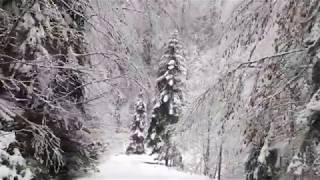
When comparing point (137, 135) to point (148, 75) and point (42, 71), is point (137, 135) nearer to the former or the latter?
point (148, 75)

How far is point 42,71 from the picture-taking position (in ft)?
17.3

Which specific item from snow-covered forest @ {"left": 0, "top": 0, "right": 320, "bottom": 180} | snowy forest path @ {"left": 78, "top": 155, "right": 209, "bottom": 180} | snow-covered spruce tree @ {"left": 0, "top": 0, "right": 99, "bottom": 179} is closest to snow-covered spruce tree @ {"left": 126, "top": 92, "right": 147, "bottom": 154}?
snowy forest path @ {"left": 78, "top": 155, "right": 209, "bottom": 180}

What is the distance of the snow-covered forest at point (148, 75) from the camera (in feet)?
18.0

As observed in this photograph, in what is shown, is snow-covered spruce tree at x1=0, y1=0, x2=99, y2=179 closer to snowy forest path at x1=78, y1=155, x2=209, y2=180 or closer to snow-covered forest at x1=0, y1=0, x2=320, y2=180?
snow-covered forest at x1=0, y1=0, x2=320, y2=180

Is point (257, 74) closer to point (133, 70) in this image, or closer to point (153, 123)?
point (133, 70)

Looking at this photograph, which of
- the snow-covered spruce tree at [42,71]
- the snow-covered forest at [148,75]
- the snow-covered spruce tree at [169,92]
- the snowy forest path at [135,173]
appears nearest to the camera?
the snow-covered spruce tree at [42,71]

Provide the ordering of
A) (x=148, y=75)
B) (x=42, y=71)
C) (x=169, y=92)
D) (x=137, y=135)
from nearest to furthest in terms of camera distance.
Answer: (x=42, y=71) → (x=148, y=75) → (x=169, y=92) → (x=137, y=135)

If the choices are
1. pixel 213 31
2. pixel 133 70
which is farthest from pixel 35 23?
pixel 213 31

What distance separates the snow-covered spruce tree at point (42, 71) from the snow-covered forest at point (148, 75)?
1cm

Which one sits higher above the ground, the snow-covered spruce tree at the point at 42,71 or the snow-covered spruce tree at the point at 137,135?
the snow-covered spruce tree at the point at 137,135

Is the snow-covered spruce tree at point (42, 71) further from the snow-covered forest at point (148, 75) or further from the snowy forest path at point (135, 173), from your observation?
the snowy forest path at point (135, 173)

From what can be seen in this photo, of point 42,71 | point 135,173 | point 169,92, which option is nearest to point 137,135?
point 169,92

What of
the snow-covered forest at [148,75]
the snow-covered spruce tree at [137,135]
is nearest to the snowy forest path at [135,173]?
the snow-covered forest at [148,75]

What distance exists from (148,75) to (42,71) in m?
1.25
